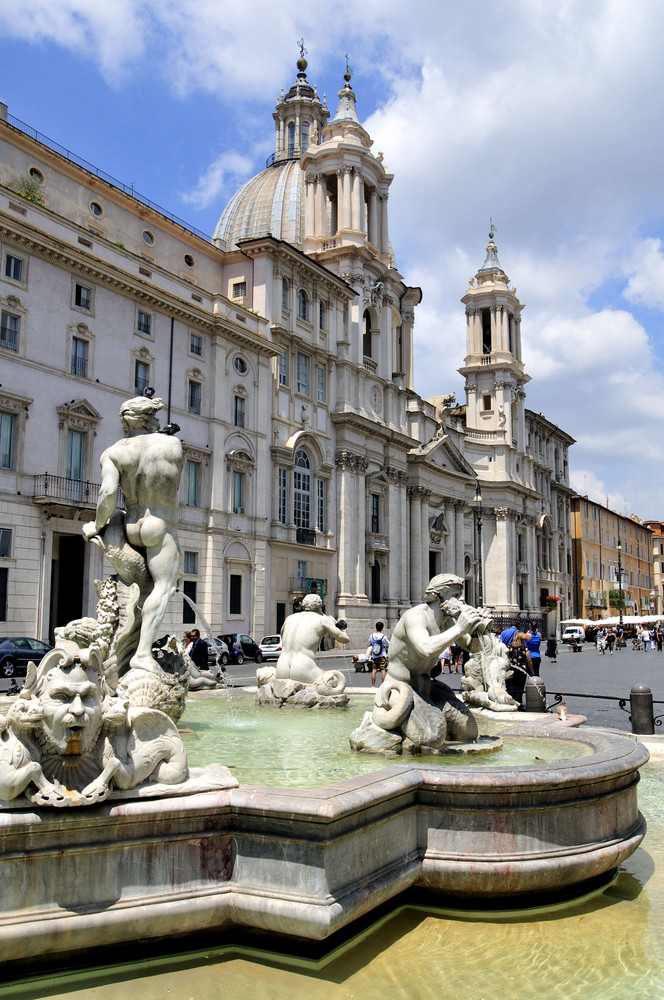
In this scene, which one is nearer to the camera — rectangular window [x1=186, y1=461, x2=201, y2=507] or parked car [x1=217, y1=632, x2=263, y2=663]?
parked car [x1=217, y1=632, x2=263, y2=663]

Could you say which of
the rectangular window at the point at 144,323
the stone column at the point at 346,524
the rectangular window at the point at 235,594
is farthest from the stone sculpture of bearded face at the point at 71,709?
the stone column at the point at 346,524

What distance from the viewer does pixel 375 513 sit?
160 feet

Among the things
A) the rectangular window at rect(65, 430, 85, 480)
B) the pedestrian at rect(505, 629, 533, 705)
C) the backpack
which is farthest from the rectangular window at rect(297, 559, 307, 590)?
the pedestrian at rect(505, 629, 533, 705)

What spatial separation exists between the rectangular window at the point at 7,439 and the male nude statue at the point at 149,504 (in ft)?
66.9

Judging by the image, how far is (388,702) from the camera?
236 inches

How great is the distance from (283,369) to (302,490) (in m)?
5.79

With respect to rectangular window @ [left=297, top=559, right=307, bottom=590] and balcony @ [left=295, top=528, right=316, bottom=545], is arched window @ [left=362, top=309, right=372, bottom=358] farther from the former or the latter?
rectangular window @ [left=297, top=559, right=307, bottom=590]

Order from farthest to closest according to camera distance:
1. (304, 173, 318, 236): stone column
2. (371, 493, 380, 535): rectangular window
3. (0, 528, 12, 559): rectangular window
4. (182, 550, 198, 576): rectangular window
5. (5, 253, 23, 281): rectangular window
→ (304, 173, 318, 236): stone column, (371, 493, 380, 535): rectangular window, (182, 550, 198, 576): rectangular window, (5, 253, 23, 281): rectangular window, (0, 528, 12, 559): rectangular window

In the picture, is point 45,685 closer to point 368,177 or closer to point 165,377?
point 165,377

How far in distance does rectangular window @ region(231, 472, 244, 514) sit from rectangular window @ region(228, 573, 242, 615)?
2730 mm

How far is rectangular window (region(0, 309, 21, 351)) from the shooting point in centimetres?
2605

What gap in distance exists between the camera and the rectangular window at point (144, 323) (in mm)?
31359

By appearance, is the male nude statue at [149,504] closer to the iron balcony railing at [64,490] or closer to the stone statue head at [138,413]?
the stone statue head at [138,413]

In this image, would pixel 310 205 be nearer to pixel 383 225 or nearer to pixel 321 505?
pixel 383 225
